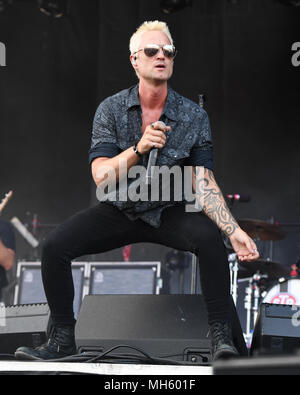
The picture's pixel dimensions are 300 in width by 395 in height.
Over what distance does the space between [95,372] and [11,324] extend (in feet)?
4.21

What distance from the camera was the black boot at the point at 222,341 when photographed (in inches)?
88.1

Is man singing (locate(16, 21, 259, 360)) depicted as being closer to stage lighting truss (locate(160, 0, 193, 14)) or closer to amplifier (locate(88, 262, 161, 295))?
amplifier (locate(88, 262, 161, 295))

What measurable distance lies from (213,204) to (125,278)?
3.36m

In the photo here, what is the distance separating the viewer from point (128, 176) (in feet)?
8.97

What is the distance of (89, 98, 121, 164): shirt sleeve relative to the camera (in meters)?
2.74

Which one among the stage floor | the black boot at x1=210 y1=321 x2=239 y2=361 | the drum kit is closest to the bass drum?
the drum kit

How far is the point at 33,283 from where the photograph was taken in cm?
604

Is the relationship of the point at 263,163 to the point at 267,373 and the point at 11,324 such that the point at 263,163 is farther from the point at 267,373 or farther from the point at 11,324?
the point at 267,373

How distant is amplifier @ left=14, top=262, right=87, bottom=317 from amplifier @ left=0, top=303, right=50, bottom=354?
9.51ft

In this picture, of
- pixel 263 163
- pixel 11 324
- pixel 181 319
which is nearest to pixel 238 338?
pixel 181 319

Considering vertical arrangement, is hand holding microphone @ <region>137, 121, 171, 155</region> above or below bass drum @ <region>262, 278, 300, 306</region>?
above

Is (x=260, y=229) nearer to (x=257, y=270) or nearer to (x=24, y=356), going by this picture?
(x=257, y=270)

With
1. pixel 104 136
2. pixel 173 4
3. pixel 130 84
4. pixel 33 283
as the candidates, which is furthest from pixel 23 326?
pixel 130 84

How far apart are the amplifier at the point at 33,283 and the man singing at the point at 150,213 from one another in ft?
11.1
